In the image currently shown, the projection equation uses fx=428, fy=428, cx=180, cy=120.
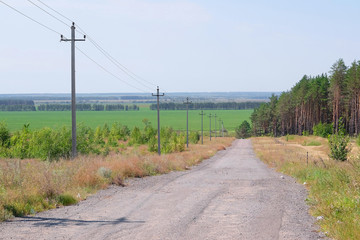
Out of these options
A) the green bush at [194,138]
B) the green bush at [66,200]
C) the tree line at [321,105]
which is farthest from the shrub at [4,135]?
the green bush at [194,138]

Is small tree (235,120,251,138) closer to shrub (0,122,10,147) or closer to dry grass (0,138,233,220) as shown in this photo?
shrub (0,122,10,147)

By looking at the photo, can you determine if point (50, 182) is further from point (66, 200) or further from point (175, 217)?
point (175, 217)

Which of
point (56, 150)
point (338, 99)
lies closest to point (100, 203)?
point (56, 150)

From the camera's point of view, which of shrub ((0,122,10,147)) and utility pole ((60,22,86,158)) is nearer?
utility pole ((60,22,86,158))

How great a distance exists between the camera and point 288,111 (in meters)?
127

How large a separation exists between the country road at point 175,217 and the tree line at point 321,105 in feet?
134

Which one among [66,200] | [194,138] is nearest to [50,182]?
[66,200]

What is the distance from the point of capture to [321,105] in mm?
100750

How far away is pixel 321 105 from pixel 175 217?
96257mm

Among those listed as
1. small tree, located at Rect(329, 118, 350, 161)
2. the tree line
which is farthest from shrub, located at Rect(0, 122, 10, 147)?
the tree line

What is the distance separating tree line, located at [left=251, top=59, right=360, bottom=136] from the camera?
7900 cm

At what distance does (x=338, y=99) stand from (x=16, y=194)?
79.4 metres

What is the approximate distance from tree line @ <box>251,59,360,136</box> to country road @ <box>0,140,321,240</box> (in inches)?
1607

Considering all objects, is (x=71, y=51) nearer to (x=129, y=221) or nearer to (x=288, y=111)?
(x=129, y=221)
